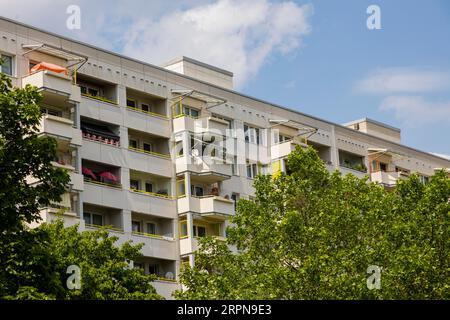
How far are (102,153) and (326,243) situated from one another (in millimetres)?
17350

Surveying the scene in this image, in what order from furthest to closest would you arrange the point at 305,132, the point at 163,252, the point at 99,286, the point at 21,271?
the point at 305,132 → the point at 163,252 → the point at 99,286 → the point at 21,271

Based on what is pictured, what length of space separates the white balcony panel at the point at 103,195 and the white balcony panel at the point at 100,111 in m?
3.74

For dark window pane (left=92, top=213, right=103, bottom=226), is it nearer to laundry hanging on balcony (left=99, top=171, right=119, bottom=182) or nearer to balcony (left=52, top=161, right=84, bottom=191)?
laundry hanging on balcony (left=99, top=171, right=119, bottom=182)

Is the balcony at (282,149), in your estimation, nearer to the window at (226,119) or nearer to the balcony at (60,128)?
the window at (226,119)

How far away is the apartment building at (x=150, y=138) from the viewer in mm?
53781

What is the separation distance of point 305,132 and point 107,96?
16.5 meters

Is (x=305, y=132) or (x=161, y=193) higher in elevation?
(x=305, y=132)

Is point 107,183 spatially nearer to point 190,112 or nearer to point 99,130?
point 99,130

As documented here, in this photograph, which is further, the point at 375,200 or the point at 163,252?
the point at 163,252

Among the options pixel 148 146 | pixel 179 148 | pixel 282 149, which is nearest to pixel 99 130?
pixel 148 146

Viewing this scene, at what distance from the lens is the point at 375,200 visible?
47469 millimetres
